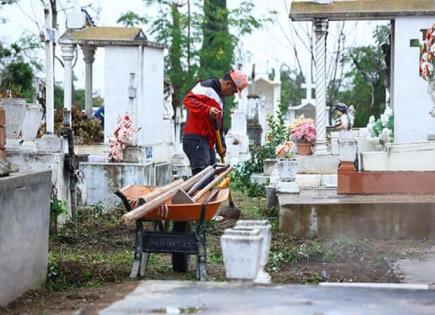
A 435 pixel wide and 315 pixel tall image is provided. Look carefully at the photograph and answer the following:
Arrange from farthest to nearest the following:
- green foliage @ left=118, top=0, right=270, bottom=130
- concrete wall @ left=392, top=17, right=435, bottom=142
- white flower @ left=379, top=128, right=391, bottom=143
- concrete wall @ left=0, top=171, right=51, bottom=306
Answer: green foliage @ left=118, top=0, right=270, bottom=130 → concrete wall @ left=392, top=17, right=435, bottom=142 → white flower @ left=379, top=128, right=391, bottom=143 → concrete wall @ left=0, top=171, right=51, bottom=306

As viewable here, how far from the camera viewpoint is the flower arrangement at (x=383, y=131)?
1368 centimetres

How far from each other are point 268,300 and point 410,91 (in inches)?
368

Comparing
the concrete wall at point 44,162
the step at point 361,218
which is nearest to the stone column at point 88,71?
the concrete wall at point 44,162

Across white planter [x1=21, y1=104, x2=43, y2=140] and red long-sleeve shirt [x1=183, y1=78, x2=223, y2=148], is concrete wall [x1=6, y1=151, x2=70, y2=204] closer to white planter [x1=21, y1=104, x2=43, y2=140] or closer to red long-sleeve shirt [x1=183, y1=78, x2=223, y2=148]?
white planter [x1=21, y1=104, x2=43, y2=140]

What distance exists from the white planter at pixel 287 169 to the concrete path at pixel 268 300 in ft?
16.7

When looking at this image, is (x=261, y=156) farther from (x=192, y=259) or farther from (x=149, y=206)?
(x=149, y=206)

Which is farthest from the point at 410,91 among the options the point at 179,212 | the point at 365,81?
the point at 365,81

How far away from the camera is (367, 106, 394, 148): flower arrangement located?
13.7m

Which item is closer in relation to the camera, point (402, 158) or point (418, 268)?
point (418, 268)

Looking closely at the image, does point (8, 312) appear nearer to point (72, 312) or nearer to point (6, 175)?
point (72, 312)

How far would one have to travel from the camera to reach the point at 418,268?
26.7 feet

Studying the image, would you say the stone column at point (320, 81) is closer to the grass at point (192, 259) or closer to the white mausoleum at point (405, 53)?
the white mausoleum at point (405, 53)

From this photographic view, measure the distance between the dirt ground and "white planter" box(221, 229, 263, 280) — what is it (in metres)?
0.79

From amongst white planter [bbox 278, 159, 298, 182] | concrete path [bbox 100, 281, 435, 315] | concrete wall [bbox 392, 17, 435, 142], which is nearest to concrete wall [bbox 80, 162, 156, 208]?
white planter [bbox 278, 159, 298, 182]
